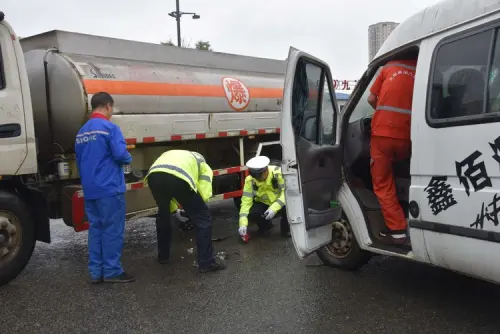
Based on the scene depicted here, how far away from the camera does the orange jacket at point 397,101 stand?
150 inches

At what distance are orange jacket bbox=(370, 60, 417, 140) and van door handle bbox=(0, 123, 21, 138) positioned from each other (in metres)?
3.25

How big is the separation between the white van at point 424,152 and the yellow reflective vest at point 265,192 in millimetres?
1632

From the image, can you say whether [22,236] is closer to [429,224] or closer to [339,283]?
[339,283]

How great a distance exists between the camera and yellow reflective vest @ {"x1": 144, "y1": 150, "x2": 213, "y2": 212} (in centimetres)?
466

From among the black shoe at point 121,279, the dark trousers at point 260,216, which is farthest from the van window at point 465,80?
the dark trousers at point 260,216

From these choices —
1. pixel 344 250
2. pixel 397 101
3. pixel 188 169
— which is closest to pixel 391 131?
pixel 397 101

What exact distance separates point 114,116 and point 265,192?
2051mm

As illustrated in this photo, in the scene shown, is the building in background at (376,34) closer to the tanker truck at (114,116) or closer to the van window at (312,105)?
the tanker truck at (114,116)

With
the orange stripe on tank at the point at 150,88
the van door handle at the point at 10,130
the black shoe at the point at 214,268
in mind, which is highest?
the orange stripe on tank at the point at 150,88

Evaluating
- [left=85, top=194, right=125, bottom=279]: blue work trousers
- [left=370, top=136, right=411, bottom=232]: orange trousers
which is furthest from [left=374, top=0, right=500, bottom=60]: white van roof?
[left=85, top=194, right=125, bottom=279]: blue work trousers

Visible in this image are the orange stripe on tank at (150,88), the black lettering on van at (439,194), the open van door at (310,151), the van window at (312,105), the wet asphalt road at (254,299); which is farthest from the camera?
the orange stripe on tank at (150,88)

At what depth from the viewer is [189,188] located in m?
4.77

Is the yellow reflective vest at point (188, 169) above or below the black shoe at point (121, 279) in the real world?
above

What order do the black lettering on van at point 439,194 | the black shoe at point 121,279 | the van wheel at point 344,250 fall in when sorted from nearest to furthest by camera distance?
the black lettering on van at point 439,194 → the van wheel at point 344,250 → the black shoe at point 121,279
